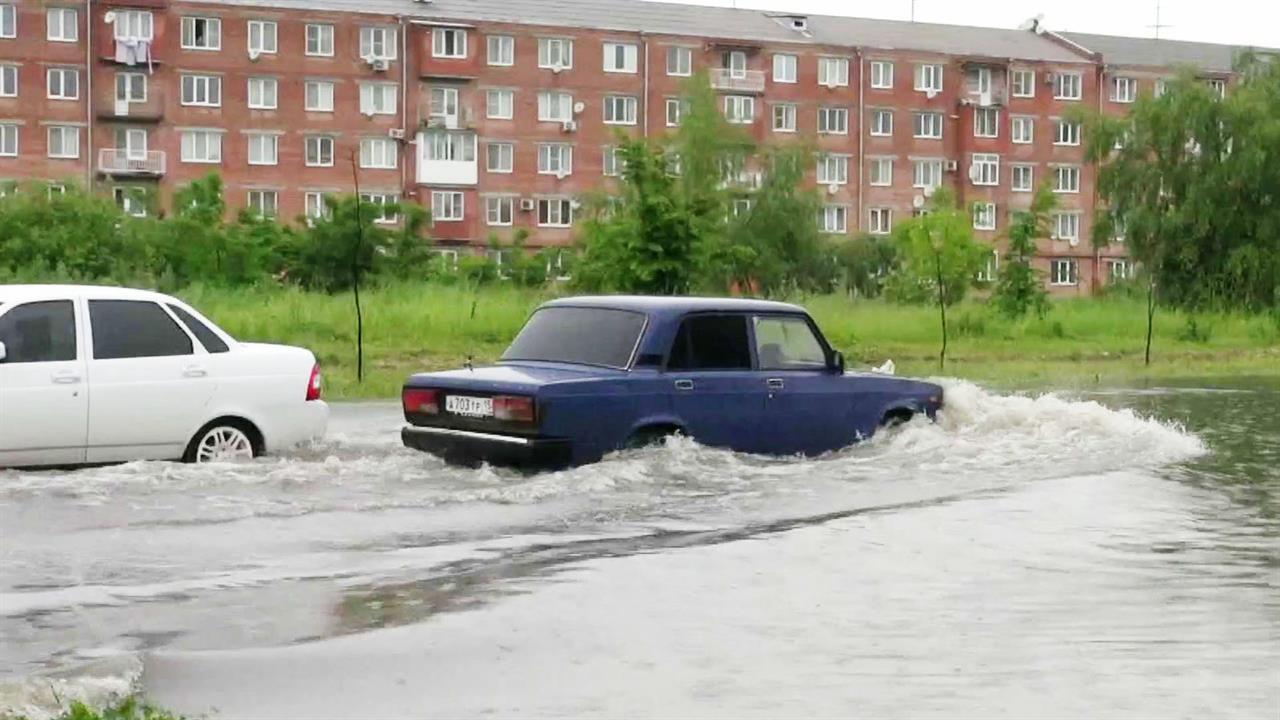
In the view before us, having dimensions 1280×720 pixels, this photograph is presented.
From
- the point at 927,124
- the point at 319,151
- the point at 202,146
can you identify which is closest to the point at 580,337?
the point at 202,146

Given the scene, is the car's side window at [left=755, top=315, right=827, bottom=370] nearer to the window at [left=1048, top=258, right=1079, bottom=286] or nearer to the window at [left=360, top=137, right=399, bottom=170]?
the window at [left=360, top=137, right=399, bottom=170]

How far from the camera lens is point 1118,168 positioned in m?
59.6

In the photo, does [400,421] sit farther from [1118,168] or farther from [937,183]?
[937,183]

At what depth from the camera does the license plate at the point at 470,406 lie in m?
14.6

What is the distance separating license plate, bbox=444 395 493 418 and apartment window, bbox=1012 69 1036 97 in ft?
263

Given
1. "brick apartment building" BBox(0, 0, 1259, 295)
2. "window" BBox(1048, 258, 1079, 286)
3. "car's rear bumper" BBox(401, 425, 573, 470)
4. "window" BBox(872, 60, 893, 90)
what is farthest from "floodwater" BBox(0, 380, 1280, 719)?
"window" BBox(1048, 258, 1079, 286)

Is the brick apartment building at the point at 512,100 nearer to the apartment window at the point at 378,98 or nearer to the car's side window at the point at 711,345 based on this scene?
the apartment window at the point at 378,98

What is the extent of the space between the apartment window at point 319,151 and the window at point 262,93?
6.58ft

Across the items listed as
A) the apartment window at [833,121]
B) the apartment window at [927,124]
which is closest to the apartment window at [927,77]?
the apartment window at [927,124]

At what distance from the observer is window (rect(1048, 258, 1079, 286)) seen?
309ft

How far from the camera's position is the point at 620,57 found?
83.4m

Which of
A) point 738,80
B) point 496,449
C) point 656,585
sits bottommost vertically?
point 656,585

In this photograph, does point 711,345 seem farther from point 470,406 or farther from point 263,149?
point 263,149

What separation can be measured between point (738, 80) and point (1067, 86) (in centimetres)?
1721
